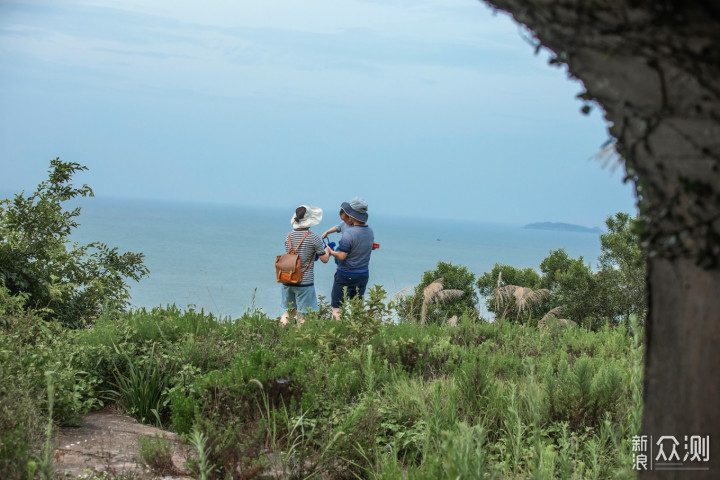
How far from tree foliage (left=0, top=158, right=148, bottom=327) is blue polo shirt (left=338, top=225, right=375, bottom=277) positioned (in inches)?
140

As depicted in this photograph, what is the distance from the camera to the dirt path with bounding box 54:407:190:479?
361cm

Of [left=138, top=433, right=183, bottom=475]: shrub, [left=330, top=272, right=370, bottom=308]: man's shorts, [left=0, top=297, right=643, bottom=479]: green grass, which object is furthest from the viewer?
[left=330, top=272, right=370, bottom=308]: man's shorts

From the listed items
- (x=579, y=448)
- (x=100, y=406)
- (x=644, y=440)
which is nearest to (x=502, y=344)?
(x=579, y=448)

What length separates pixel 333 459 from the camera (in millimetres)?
3920

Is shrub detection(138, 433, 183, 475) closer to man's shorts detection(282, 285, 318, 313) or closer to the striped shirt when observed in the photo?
the striped shirt

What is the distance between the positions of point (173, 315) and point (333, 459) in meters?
3.65

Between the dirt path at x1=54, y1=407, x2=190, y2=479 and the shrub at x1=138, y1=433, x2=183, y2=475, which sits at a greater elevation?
the shrub at x1=138, y1=433, x2=183, y2=475

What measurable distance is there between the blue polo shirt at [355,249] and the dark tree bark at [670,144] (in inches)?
316

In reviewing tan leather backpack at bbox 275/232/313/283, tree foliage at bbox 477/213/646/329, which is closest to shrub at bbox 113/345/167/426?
tan leather backpack at bbox 275/232/313/283

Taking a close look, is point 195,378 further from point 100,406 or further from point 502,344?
point 502,344

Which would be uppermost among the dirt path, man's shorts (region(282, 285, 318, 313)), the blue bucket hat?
the blue bucket hat

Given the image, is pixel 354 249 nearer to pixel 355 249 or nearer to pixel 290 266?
pixel 355 249

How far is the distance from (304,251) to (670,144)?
27.0ft

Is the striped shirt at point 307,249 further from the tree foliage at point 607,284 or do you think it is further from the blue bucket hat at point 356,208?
the tree foliage at point 607,284
